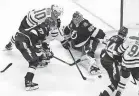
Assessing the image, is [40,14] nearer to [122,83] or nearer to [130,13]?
[122,83]

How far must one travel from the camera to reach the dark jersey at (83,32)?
3135 mm

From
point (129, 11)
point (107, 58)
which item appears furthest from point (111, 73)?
point (129, 11)

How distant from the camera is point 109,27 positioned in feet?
12.5

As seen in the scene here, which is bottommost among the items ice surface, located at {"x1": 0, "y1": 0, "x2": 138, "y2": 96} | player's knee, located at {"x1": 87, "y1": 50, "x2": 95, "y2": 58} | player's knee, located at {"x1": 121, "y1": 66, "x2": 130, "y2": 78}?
ice surface, located at {"x1": 0, "y1": 0, "x2": 138, "y2": 96}

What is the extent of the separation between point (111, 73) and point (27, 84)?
76 centimetres

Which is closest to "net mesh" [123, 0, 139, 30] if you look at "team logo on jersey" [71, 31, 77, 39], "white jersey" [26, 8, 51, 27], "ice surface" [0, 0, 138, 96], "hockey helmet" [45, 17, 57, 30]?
"ice surface" [0, 0, 138, 96]

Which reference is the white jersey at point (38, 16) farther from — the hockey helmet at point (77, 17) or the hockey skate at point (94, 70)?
the hockey skate at point (94, 70)

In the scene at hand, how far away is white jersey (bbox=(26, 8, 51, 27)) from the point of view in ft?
9.50

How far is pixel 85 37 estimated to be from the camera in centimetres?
320

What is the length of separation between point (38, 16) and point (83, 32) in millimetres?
507

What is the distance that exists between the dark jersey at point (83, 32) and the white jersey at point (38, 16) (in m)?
0.39

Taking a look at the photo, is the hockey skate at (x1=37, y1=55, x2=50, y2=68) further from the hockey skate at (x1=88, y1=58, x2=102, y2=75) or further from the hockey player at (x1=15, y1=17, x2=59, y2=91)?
the hockey skate at (x1=88, y1=58, x2=102, y2=75)

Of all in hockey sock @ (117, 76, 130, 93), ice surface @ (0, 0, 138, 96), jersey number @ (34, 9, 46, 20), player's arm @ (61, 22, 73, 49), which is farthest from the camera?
player's arm @ (61, 22, 73, 49)

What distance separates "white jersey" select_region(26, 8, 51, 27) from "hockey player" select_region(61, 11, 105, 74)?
313mm
